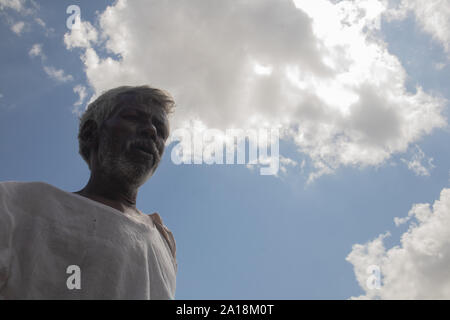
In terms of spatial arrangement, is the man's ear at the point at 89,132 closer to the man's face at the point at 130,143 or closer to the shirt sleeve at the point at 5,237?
the man's face at the point at 130,143

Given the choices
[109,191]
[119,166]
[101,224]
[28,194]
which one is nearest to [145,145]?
[119,166]

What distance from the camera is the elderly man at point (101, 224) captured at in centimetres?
314

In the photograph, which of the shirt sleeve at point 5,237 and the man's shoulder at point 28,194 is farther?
the man's shoulder at point 28,194

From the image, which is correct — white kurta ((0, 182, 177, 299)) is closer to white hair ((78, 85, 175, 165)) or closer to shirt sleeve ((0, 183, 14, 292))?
shirt sleeve ((0, 183, 14, 292))

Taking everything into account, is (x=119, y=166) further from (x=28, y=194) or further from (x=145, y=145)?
(x=28, y=194)

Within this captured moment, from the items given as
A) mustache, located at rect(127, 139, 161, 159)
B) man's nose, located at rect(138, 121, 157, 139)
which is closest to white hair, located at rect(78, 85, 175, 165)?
man's nose, located at rect(138, 121, 157, 139)

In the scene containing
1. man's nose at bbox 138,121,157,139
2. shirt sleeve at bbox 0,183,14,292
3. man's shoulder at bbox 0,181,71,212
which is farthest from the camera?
man's nose at bbox 138,121,157,139

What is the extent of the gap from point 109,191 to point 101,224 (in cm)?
82

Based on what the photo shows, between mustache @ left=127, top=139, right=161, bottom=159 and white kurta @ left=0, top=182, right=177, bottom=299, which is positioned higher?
mustache @ left=127, top=139, right=161, bottom=159

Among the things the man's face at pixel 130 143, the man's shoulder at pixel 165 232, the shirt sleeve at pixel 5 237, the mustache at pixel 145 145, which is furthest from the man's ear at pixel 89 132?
the shirt sleeve at pixel 5 237

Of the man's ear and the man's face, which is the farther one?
the man's ear

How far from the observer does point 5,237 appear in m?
3.11

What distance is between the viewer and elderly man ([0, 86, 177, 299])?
3.14m
